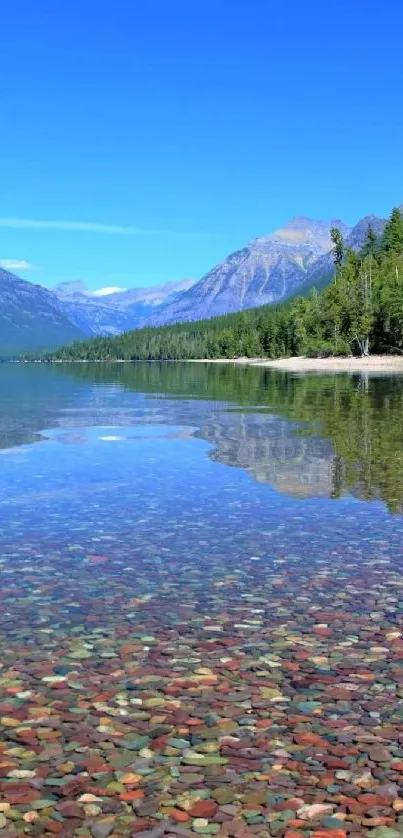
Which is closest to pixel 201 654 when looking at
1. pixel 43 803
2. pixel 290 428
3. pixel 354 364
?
pixel 43 803

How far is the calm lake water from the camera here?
7992mm

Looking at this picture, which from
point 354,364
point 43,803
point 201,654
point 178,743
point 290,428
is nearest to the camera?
point 43,803

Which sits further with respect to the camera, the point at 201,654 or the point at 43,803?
the point at 201,654

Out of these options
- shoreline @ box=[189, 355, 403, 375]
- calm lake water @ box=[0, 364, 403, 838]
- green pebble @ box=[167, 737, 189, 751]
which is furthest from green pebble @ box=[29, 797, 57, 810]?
shoreline @ box=[189, 355, 403, 375]

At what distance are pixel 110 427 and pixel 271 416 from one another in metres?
12.1

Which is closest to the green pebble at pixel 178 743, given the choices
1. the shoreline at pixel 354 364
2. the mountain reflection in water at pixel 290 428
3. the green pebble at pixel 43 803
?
the green pebble at pixel 43 803

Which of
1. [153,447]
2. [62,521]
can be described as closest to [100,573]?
[62,521]

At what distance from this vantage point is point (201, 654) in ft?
38.3

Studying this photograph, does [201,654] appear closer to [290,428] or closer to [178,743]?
[178,743]

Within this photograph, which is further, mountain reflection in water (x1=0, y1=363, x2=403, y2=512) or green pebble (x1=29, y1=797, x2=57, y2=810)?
mountain reflection in water (x1=0, y1=363, x2=403, y2=512)

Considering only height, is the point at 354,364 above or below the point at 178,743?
above

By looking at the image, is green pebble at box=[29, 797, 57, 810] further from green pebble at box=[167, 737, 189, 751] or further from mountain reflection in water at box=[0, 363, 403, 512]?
mountain reflection in water at box=[0, 363, 403, 512]

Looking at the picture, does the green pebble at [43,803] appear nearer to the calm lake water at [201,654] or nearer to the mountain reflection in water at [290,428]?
the calm lake water at [201,654]

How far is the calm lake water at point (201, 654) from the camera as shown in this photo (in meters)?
7.99
